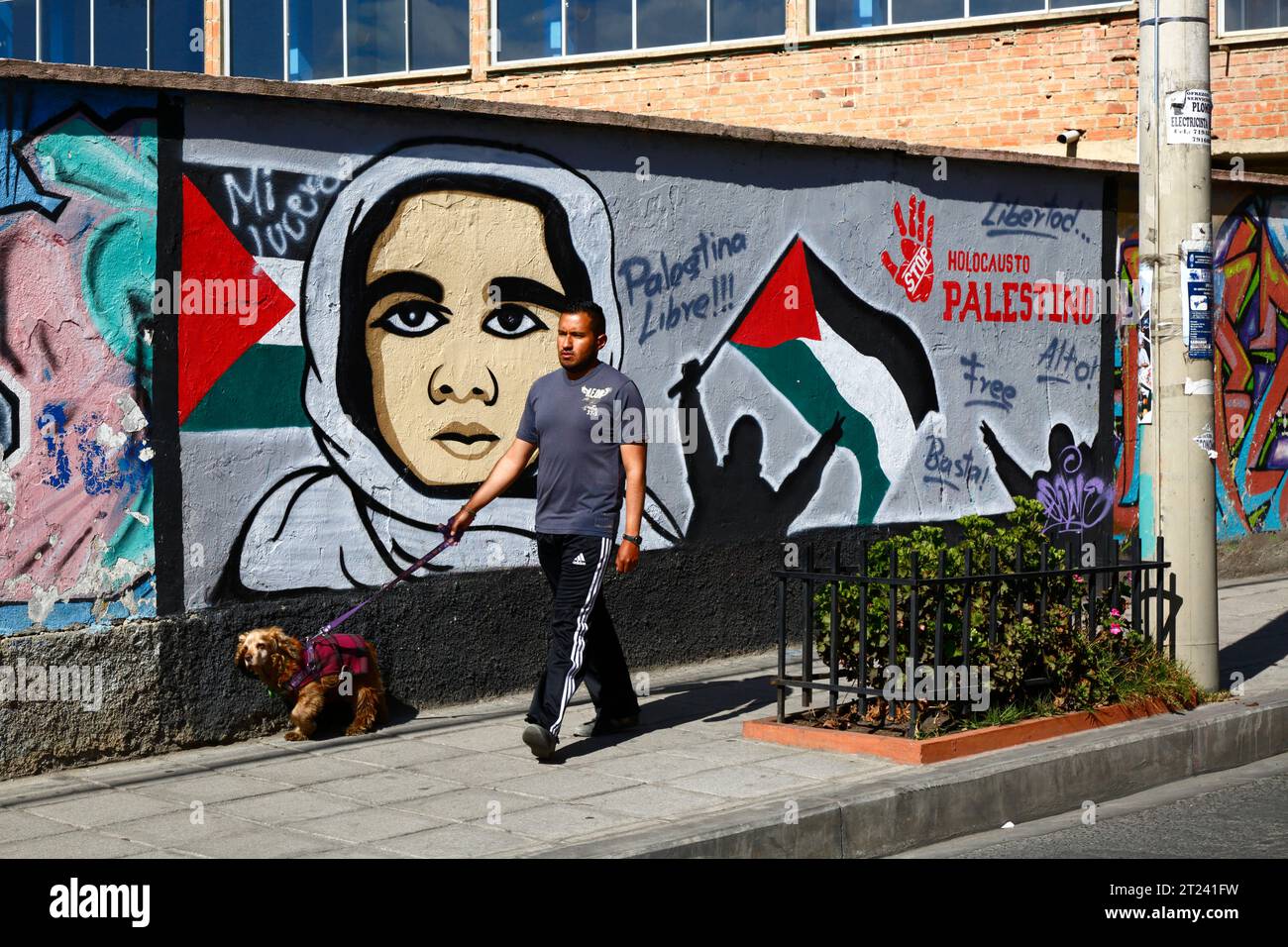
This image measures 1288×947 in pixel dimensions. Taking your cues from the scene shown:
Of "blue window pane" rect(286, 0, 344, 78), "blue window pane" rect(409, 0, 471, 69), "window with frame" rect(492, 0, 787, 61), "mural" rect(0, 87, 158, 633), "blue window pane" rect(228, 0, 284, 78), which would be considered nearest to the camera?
"mural" rect(0, 87, 158, 633)

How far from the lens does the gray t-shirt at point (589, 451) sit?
6898 millimetres

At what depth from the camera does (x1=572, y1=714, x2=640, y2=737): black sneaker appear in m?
7.34

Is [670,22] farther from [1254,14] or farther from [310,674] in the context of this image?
[310,674]

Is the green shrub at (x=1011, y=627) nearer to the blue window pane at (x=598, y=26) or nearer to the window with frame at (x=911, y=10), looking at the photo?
the window with frame at (x=911, y=10)

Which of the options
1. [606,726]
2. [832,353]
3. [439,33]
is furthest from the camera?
[439,33]

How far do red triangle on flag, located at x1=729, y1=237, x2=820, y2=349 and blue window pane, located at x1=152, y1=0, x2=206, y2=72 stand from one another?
45.8ft

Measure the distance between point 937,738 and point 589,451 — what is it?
1960 mm

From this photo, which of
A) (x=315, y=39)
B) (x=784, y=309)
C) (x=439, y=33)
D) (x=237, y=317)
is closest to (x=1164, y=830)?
(x=784, y=309)

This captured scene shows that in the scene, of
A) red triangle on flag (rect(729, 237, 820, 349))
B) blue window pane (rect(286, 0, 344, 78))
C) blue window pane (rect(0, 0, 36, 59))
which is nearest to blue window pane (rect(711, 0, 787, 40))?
blue window pane (rect(286, 0, 344, 78))

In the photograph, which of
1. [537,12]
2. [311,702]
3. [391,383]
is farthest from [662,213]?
[537,12]

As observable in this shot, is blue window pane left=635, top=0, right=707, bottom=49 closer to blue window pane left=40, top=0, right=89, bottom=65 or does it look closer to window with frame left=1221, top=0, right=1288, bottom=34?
window with frame left=1221, top=0, right=1288, bottom=34

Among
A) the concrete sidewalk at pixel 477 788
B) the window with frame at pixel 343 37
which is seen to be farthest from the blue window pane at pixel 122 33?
the concrete sidewalk at pixel 477 788

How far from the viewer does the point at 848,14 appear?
1745 centimetres

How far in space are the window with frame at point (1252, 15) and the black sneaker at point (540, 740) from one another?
12.7 metres
